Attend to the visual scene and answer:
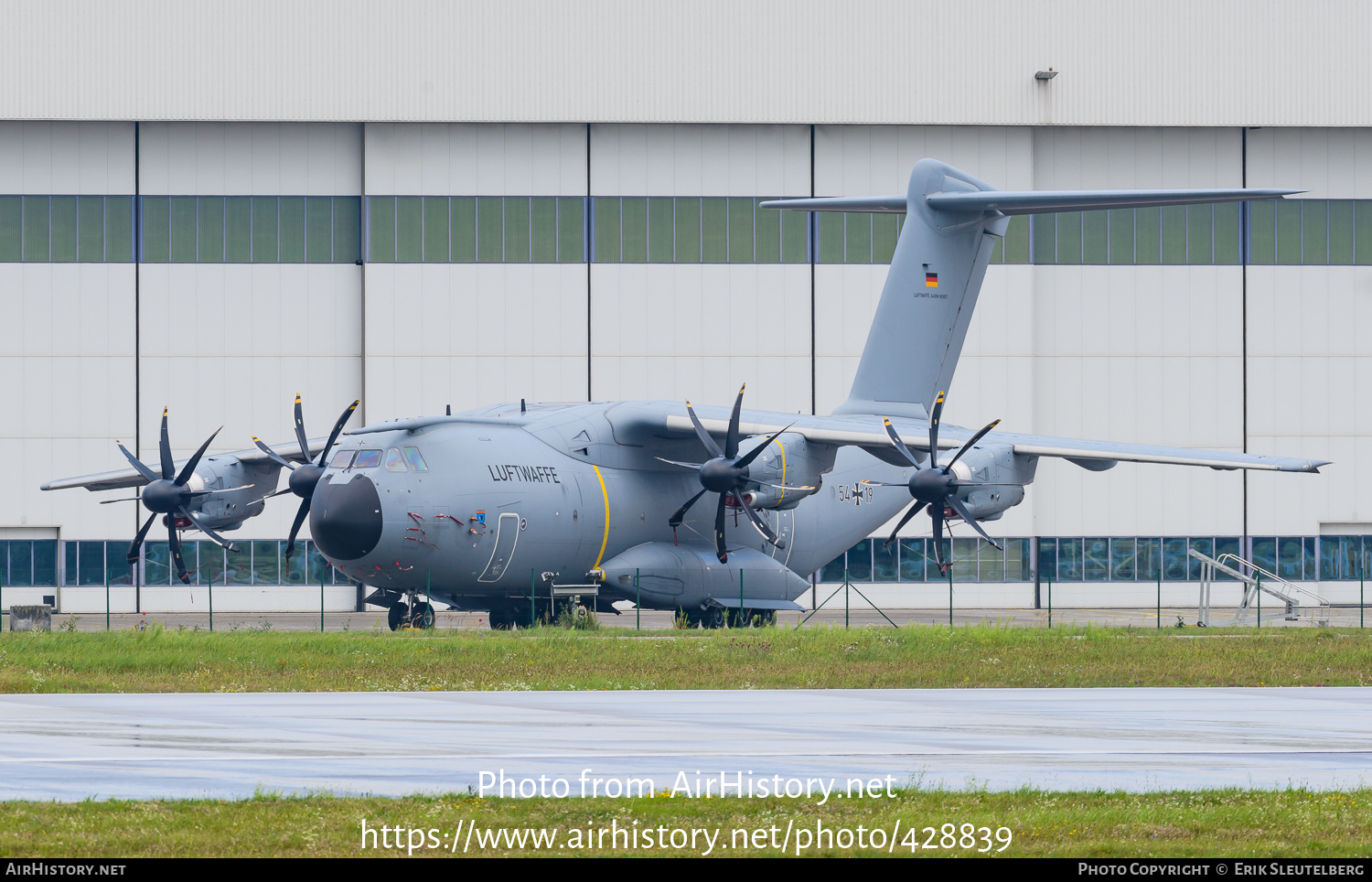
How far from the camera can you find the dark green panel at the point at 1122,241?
1722 inches

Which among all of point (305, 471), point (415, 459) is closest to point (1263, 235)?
point (415, 459)

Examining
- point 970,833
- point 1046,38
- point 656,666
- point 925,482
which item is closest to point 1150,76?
point 1046,38

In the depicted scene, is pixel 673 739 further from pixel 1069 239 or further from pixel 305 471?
pixel 1069 239

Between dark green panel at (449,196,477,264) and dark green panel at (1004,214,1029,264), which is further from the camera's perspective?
dark green panel at (1004,214,1029,264)

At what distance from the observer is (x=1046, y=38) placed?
42.1 metres

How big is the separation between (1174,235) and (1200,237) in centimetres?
70

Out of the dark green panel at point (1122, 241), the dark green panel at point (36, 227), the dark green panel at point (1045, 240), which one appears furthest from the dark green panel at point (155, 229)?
the dark green panel at point (1122, 241)

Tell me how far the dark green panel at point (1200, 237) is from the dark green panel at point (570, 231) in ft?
53.7

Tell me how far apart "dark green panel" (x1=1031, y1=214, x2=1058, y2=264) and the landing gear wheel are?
21.0 metres

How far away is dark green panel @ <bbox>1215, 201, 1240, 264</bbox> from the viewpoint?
4384 cm

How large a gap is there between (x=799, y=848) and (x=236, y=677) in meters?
12.5

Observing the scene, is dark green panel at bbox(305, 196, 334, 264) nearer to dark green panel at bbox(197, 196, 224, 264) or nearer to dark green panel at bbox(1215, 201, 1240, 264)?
dark green panel at bbox(197, 196, 224, 264)

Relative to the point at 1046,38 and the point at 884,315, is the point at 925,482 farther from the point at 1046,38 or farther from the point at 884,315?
the point at 1046,38

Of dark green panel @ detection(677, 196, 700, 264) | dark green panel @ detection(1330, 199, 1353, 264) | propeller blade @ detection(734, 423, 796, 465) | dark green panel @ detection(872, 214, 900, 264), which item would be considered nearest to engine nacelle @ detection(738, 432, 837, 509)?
propeller blade @ detection(734, 423, 796, 465)
